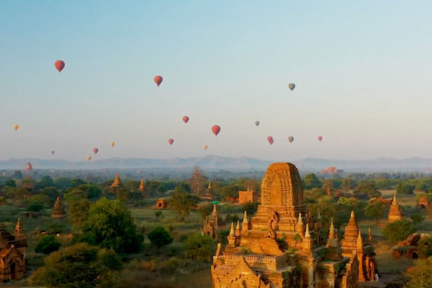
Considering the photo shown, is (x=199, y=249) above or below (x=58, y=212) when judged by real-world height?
above

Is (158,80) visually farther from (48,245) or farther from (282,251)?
(282,251)

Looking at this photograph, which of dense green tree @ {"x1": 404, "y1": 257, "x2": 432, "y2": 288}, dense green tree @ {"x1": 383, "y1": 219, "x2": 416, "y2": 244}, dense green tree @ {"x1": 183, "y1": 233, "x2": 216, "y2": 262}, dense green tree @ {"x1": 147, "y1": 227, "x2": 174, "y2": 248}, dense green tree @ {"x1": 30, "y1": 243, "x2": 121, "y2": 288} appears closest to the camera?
dense green tree @ {"x1": 404, "y1": 257, "x2": 432, "y2": 288}

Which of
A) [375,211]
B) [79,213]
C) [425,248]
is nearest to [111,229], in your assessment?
[79,213]

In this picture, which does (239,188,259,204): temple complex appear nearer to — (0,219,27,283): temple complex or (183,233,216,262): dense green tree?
(183,233,216,262): dense green tree

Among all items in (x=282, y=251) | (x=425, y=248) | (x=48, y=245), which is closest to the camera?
(x=282, y=251)

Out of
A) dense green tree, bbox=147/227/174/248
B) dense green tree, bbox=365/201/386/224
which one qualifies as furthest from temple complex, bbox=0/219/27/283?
dense green tree, bbox=365/201/386/224

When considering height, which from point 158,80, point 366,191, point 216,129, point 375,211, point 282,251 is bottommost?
point 366,191

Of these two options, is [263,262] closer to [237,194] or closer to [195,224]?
[195,224]
